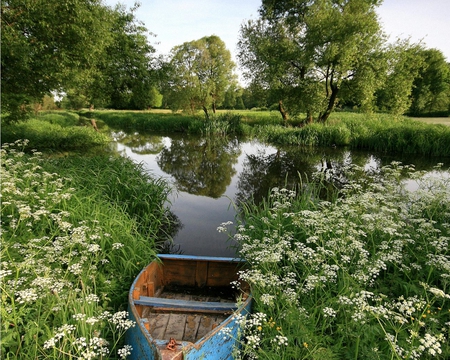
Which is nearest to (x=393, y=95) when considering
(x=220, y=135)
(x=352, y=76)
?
(x=352, y=76)

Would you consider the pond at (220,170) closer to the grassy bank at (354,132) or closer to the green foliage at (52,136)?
the grassy bank at (354,132)

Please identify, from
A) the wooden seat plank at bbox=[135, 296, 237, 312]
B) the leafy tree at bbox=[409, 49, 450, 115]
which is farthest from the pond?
the leafy tree at bbox=[409, 49, 450, 115]

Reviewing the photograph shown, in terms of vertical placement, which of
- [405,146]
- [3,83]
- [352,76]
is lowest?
[405,146]

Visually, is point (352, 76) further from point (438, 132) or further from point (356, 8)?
point (438, 132)

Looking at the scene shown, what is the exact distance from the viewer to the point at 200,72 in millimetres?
27406

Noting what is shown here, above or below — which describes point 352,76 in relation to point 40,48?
→ above

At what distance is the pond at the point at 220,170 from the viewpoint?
7.05 metres

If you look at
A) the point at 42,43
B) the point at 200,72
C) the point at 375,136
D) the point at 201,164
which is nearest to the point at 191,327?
the point at 42,43

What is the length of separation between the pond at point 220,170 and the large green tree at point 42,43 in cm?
378

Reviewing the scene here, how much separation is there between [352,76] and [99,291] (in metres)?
18.8

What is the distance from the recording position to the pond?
23.1 feet

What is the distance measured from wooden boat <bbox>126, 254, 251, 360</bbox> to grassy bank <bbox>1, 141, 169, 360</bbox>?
0.80 ft

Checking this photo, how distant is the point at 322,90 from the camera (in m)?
19.3

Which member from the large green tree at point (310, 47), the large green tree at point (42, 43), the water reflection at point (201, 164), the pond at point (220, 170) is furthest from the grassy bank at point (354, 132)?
the large green tree at point (42, 43)
